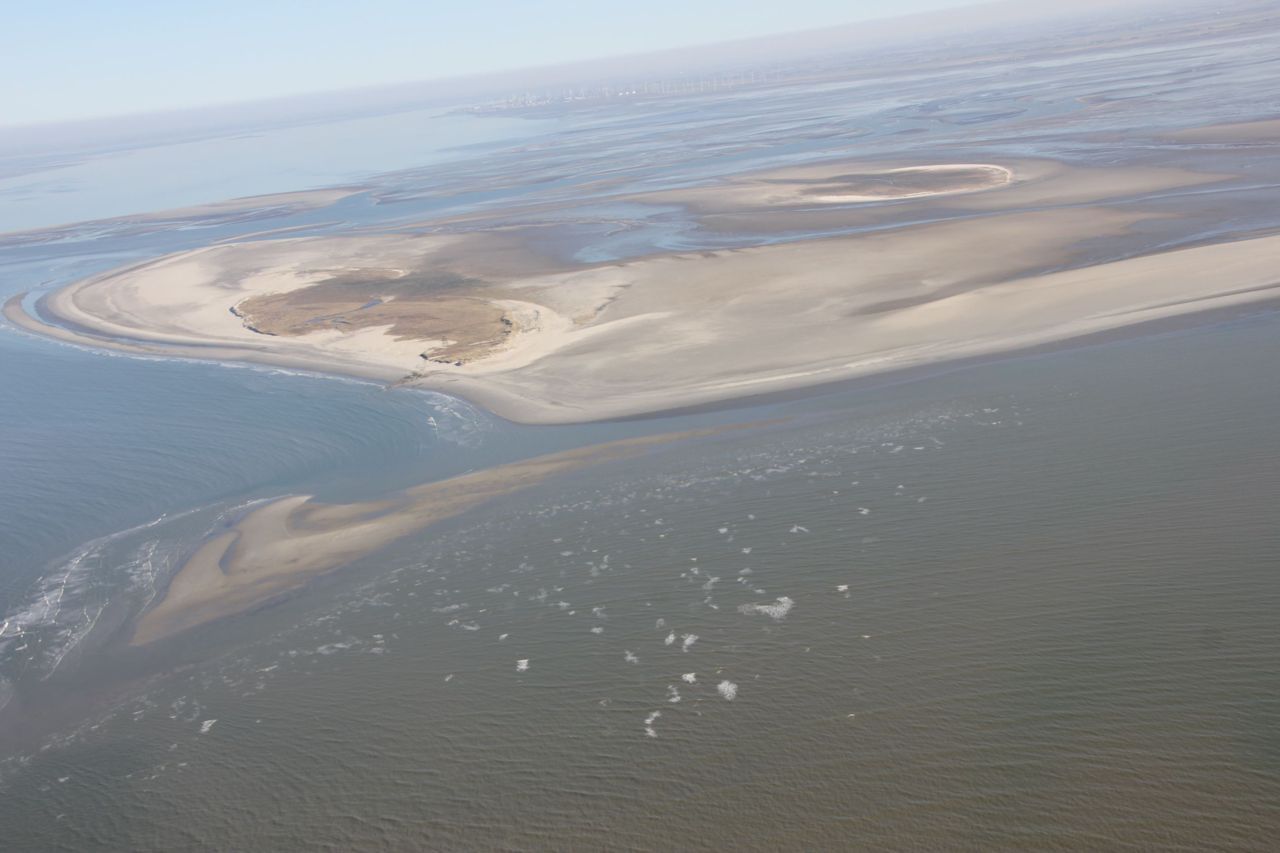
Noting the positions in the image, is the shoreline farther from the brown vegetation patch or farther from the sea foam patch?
the sea foam patch

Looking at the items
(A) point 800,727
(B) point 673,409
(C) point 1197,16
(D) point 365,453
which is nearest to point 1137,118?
(B) point 673,409

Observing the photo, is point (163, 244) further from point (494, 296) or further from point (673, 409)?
point (673, 409)

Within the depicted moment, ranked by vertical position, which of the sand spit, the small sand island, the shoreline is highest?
the small sand island

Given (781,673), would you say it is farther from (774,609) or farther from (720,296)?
(720,296)

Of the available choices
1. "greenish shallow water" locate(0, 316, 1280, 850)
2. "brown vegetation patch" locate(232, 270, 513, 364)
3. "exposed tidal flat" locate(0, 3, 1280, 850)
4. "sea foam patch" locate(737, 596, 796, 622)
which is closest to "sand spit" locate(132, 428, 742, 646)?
"exposed tidal flat" locate(0, 3, 1280, 850)

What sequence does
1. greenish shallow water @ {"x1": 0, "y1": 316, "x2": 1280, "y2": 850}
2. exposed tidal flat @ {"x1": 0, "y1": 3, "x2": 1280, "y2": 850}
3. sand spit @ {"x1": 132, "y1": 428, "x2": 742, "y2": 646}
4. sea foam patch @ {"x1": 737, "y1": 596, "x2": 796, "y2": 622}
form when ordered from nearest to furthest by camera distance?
1. greenish shallow water @ {"x1": 0, "y1": 316, "x2": 1280, "y2": 850}
2. exposed tidal flat @ {"x1": 0, "y1": 3, "x2": 1280, "y2": 850}
3. sea foam patch @ {"x1": 737, "y1": 596, "x2": 796, "y2": 622}
4. sand spit @ {"x1": 132, "y1": 428, "x2": 742, "y2": 646}

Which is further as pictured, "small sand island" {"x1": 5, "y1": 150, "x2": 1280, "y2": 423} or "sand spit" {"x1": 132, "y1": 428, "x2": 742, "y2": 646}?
"small sand island" {"x1": 5, "y1": 150, "x2": 1280, "y2": 423}

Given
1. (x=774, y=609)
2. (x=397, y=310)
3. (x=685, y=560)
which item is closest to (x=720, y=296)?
(x=397, y=310)
